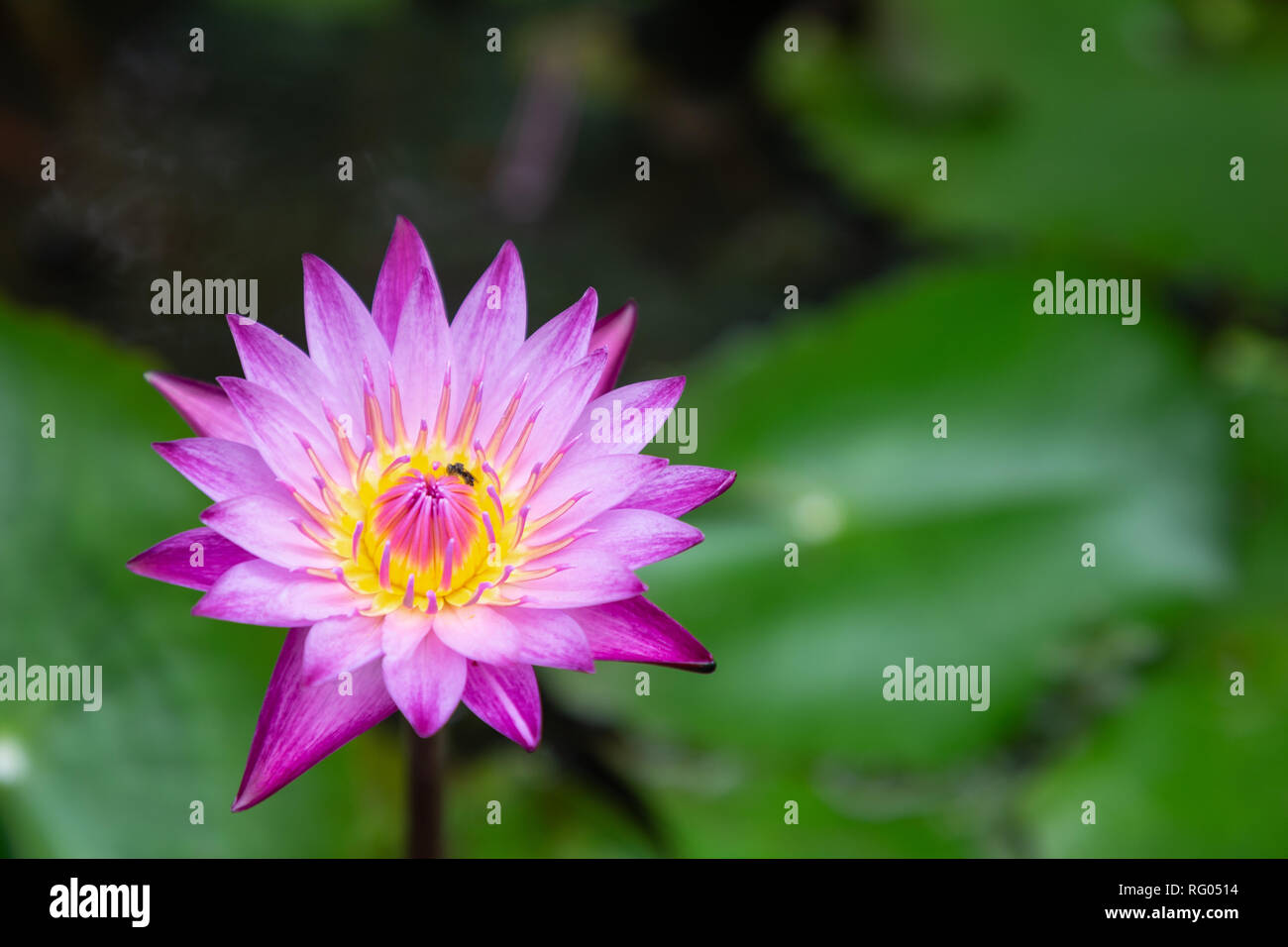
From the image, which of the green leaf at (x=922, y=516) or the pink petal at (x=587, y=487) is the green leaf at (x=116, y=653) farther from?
the pink petal at (x=587, y=487)

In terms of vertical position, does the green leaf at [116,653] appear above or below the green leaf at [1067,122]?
below

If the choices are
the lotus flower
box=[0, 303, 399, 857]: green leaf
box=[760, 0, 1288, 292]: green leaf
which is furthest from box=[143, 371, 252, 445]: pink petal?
box=[760, 0, 1288, 292]: green leaf

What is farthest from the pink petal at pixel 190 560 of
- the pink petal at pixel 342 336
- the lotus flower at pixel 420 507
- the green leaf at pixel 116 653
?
the green leaf at pixel 116 653

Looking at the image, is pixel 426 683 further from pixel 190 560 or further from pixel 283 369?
pixel 283 369

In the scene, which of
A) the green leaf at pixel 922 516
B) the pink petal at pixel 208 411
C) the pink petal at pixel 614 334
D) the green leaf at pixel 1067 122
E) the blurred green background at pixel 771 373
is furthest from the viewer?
the green leaf at pixel 1067 122

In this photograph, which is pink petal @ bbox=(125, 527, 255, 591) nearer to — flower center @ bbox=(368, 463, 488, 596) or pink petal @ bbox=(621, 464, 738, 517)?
flower center @ bbox=(368, 463, 488, 596)

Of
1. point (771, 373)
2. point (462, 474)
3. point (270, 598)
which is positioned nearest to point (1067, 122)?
point (771, 373)

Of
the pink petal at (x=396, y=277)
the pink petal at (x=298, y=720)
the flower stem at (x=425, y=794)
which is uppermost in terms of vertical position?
the pink petal at (x=396, y=277)
